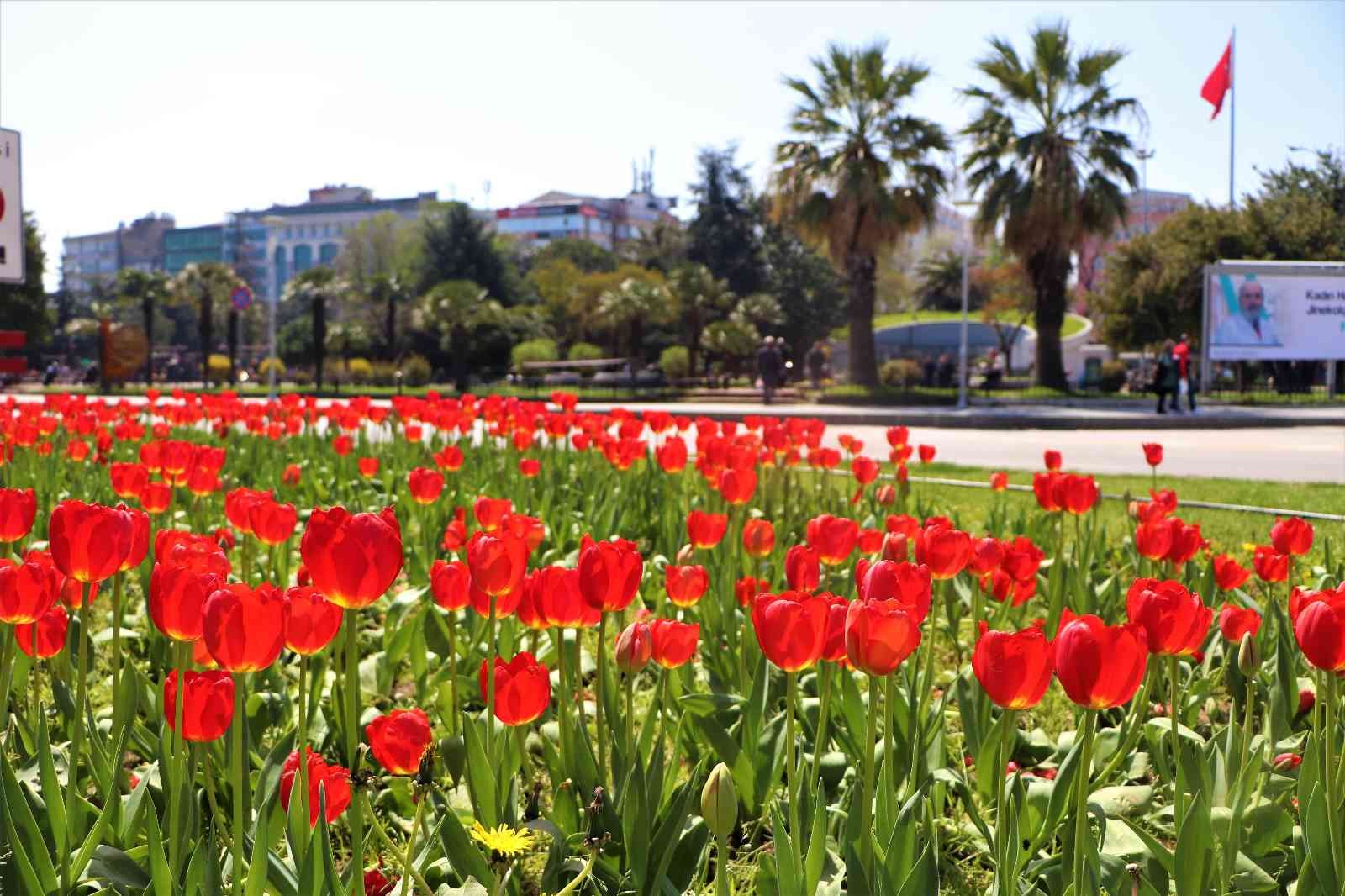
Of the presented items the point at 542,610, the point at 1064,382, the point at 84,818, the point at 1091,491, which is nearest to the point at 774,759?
the point at 542,610

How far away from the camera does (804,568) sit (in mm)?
2113

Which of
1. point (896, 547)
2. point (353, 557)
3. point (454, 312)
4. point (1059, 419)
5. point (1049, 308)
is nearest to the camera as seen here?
point (353, 557)

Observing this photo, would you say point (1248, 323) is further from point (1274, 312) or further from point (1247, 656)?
point (1247, 656)

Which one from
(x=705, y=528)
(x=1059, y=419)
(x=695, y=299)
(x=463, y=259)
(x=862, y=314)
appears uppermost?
(x=463, y=259)

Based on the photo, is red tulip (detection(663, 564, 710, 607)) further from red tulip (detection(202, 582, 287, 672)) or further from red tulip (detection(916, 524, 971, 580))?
red tulip (detection(202, 582, 287, 672))

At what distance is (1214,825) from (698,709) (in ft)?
3.05

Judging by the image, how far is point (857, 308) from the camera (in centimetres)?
2655

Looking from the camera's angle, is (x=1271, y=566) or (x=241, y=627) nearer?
(x=241, y=627)

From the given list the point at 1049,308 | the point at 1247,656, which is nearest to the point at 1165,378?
the point at 1049,308

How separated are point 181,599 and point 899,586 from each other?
90 centimetres

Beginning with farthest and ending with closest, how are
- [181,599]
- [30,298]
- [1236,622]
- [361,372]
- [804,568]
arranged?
1. [30,298]
2. [361,372]
3. [1236,622]
4. [804,568]
5. [181,599]

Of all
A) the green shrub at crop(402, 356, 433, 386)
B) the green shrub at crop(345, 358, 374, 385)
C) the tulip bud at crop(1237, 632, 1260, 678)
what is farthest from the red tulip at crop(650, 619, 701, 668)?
the green shrub at crop(345, 358, 374, 385)

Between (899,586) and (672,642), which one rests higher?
(899,586)

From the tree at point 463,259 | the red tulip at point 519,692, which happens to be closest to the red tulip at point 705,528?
the red tulip at point 519,692
